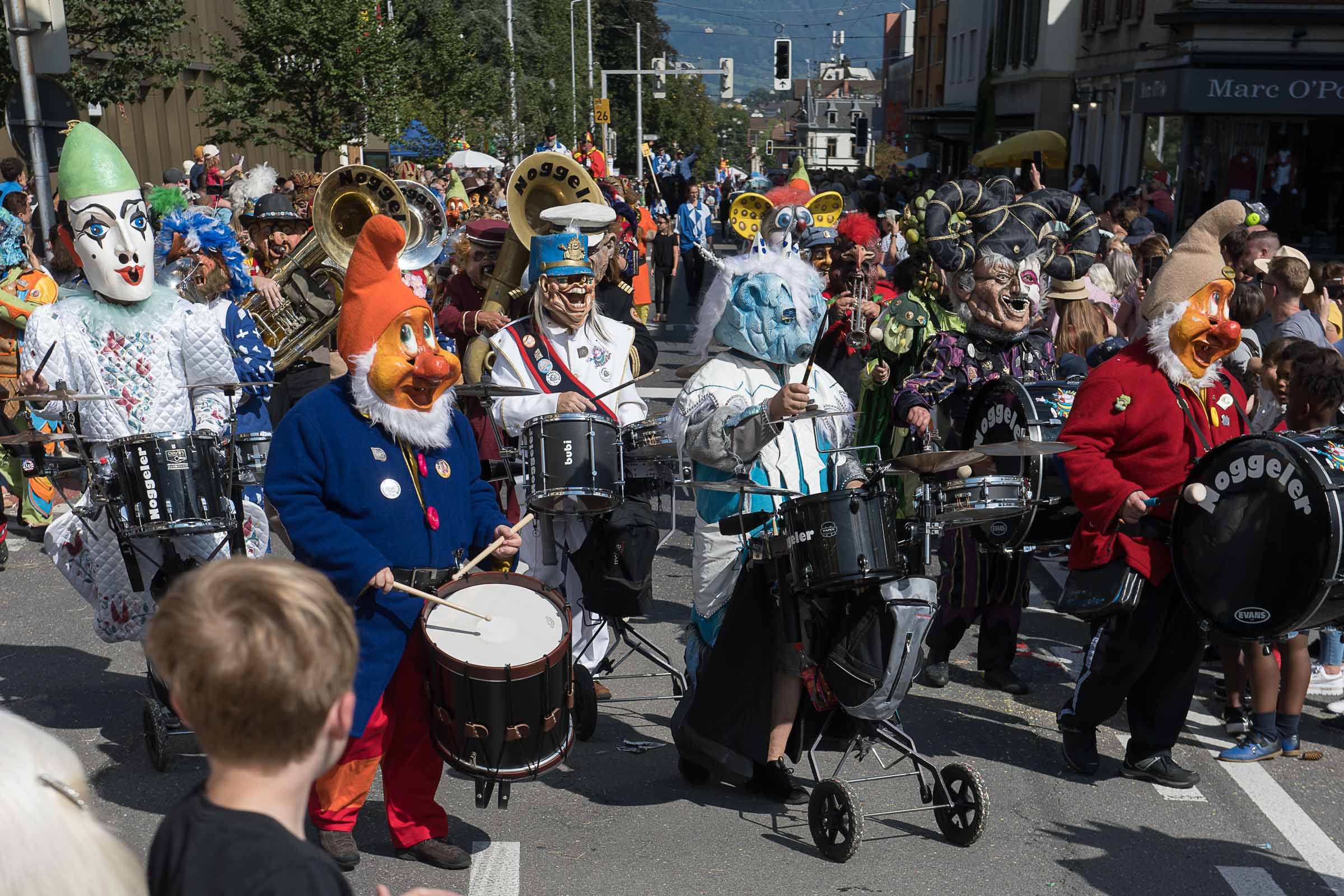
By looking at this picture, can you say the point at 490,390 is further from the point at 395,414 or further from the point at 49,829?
the point at 49,829

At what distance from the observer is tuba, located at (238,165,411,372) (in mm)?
7320

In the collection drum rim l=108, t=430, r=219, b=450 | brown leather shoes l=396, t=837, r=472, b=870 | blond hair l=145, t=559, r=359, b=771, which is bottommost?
brown leather shoes l=396, t=837, r=472, b=870

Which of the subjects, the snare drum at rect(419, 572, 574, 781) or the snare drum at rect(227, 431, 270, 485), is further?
the snare drum at rect(227, 431, 270, 485)

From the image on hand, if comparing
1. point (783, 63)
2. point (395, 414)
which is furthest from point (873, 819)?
point (783, 63)

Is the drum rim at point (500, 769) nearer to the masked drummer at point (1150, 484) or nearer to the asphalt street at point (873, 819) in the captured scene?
the asphalt street at point (873, 819)

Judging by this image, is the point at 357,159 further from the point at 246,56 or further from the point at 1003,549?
the point at 1003,549

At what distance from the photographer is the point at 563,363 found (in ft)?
18.0

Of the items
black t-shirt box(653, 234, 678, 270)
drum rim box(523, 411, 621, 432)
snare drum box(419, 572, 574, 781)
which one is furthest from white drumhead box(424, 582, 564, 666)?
black t-shirt box(653, 234, 678, 270)

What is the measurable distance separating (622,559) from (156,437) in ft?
5.89

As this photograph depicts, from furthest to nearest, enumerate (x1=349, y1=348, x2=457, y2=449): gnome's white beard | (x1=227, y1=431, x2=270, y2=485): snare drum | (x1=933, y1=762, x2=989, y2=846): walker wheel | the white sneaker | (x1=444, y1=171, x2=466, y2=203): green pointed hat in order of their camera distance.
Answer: (x1=444, y1=171, x2=466, y2=203): green pointed hat, the white sneaker, (x1=227, y1=431, x2=270, y2=485): snare drum, (x1=933, y1=762, x2=989, y2=846): walker wheel, (x1=349, y1=348, x2=457, y2=449): gnome's white beard

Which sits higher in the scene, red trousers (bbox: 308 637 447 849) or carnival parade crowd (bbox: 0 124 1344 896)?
carnival parade crowd (bbox: 0 124 1344 896)

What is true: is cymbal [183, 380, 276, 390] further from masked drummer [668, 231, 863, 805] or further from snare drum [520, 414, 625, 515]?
masked drummer [668, 231, 863, 805]

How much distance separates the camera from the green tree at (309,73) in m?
21.3

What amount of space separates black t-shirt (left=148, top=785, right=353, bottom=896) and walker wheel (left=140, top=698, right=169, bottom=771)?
10.6ft
